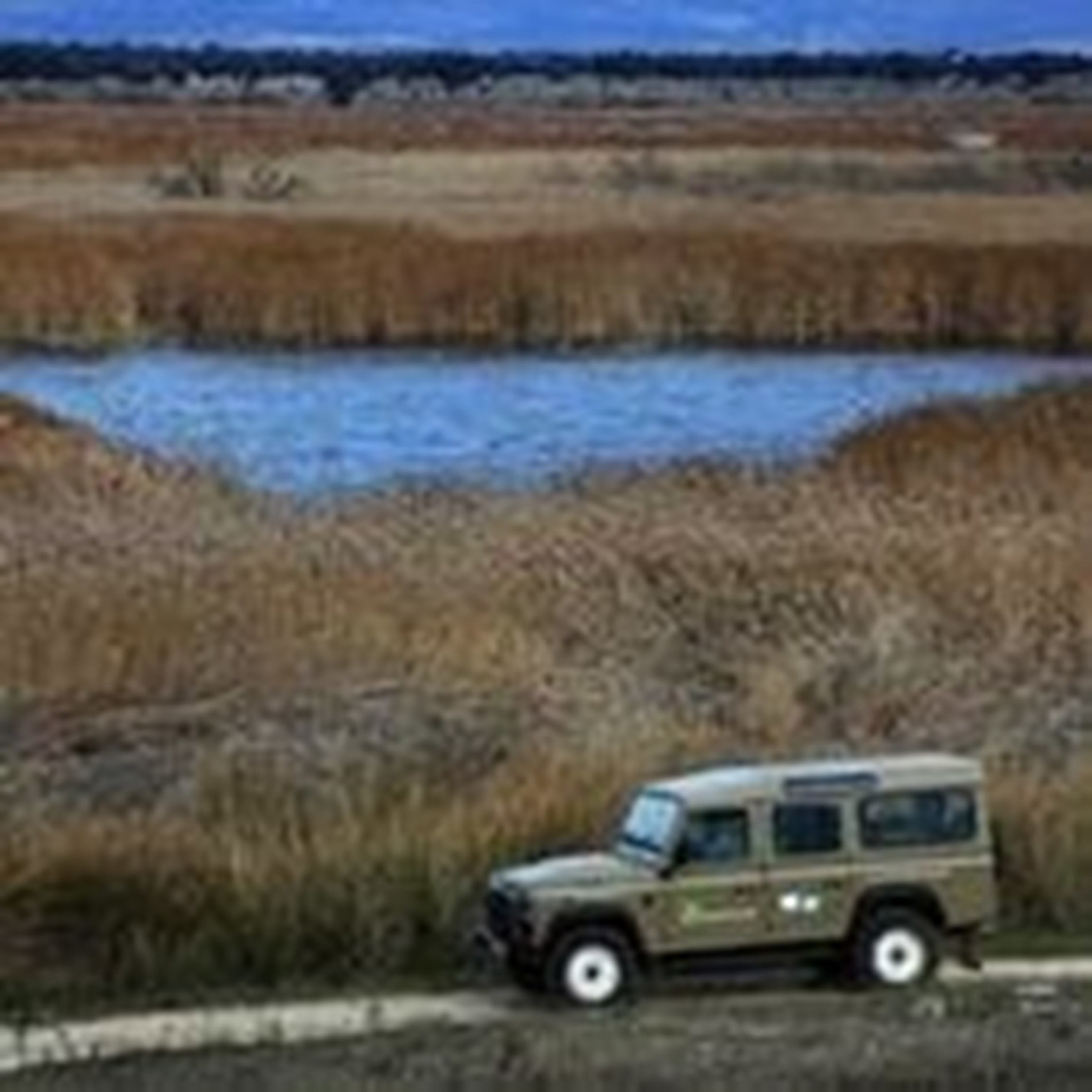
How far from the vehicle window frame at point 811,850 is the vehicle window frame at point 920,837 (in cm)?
8

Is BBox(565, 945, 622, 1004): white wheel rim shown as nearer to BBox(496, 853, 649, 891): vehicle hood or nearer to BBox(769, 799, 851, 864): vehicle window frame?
BBox(496, 853, 649, 891): vehicle hood

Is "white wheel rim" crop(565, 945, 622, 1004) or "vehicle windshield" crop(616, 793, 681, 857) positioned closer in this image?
"white wheel rim" crop(565, 945, 622, 1004)

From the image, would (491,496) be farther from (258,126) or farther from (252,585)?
(258,126)

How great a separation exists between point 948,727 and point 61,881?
6525 mm

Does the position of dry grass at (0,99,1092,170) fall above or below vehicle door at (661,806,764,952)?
below

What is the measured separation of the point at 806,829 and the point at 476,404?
27.3 meters

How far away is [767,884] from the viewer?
20.0 metres

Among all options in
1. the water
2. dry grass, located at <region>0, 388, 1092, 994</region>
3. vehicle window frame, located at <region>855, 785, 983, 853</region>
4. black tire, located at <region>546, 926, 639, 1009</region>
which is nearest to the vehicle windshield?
black tire, located at <region>546, 926, 639, 1009</region>

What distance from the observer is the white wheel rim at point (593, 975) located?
1977 cm

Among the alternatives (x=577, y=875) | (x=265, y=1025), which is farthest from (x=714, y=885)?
(x=265, y=1025)

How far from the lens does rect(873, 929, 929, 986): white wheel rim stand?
20250 millimetres

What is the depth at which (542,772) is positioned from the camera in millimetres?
23156

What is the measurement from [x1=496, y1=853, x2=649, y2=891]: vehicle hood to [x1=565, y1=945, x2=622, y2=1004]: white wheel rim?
33 cm

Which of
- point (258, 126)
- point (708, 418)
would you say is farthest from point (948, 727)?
point (258, 126)
